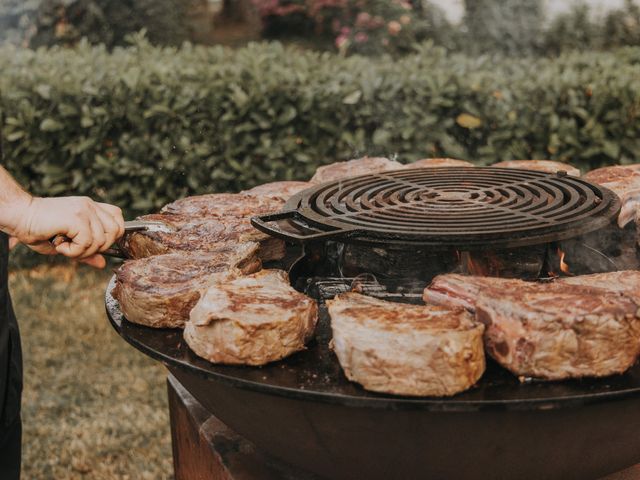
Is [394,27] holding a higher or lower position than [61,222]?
lower

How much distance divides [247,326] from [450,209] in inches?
35.2

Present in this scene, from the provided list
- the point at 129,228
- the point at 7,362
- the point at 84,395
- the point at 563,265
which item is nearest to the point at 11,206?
the point at 129,228

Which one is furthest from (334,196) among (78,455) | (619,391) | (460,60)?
(460,60)

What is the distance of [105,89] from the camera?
5.98 m

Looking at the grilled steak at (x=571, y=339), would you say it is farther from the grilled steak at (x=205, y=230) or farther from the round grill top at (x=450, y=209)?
the grilled steak at (x=205, y=230)

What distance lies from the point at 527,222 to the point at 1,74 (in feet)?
17.6

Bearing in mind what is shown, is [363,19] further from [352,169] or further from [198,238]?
[198,238]

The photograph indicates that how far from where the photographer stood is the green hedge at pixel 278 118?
563 centimetres

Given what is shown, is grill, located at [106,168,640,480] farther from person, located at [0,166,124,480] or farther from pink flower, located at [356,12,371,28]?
pink flower, located at [356,12,371,28]

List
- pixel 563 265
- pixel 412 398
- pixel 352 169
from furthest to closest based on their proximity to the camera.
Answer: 1. pixel 352 169
2. pixel 563 265
3. pixel 412 398

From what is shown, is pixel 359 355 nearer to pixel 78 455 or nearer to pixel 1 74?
pixel 78 455

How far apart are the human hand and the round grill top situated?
1.58 feet

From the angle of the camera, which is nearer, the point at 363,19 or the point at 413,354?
the point at 413,354

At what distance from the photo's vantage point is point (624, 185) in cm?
276
